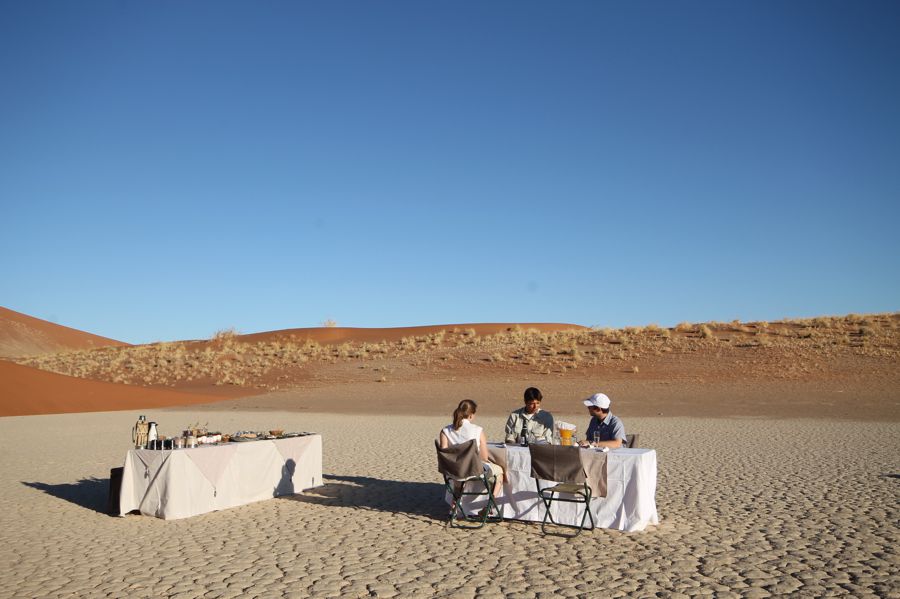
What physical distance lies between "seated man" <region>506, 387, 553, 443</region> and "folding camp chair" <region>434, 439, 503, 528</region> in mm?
823

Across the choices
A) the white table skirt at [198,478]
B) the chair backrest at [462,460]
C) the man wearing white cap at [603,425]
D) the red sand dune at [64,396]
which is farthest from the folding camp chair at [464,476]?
the red sand dune at [64,396]

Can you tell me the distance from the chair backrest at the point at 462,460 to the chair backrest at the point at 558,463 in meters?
0.57

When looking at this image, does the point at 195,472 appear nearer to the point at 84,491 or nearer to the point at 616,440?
the point at 84,491

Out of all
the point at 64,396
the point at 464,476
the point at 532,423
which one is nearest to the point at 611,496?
the point at 532,423

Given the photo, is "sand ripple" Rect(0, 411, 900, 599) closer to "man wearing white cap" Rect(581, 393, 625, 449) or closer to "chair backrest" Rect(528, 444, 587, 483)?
"chair backrest" Rect(528, 444, 587, 483)

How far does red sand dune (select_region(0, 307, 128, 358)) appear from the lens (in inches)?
3381

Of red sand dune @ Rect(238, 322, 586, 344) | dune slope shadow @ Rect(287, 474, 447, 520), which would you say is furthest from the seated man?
red sand dune @ Rect(238, 322, 586, 344)

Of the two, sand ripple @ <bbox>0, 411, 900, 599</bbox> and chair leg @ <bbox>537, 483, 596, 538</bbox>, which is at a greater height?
chair leg @ <bbox>537, 483, 596, 538</bbox>

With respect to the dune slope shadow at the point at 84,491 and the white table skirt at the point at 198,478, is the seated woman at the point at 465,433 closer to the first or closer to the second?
the white table skirt at the point at 198,478

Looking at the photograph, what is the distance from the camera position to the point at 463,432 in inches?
308

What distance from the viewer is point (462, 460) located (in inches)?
289

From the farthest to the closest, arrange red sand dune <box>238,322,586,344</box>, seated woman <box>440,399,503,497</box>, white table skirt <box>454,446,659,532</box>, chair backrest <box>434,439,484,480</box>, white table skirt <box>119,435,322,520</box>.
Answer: red sand dune <box>238,322,586,344</box>, white table skirt <box>119,435,322,520</box>, seated woman <box>440,399,503,497</box>, chair backrest <box>434,439,484,480</box>, white table skirt <box>454,446,659,532</box>

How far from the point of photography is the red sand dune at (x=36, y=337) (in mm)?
85875

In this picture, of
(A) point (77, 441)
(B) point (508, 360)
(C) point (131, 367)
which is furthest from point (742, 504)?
(C) point (131, 367)
